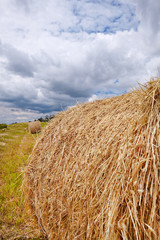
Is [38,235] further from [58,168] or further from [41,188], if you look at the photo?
[58,168]

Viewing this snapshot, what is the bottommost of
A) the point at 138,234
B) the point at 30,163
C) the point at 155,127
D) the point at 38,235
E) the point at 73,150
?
the point at 38,235

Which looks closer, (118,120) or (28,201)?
(118,120)

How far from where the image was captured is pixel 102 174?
8.11 feet

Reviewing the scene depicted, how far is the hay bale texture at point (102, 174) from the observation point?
1.94 m

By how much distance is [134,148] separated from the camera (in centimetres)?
211

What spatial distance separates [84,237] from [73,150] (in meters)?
1.36

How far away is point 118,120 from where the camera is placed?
2822 millimetres

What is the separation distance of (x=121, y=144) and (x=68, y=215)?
158 cm

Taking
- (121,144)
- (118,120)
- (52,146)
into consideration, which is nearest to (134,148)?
(121,144)

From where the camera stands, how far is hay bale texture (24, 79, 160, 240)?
6.38 feet

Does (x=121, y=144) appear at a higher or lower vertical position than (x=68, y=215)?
higher

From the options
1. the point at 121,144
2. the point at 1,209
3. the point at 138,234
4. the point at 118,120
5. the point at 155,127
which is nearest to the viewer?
the point at 138,234

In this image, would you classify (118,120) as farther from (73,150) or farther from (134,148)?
(73,150)

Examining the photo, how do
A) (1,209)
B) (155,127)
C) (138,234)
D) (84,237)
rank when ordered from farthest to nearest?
(1,209), (84,237), (155,127), (138,234)
